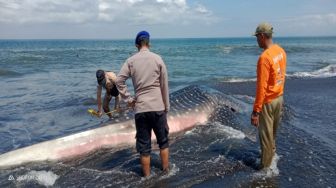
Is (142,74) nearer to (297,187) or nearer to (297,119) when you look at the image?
(297,187)

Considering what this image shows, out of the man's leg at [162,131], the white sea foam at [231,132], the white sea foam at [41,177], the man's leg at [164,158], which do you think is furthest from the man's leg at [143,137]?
the white sea foam at [231,132]

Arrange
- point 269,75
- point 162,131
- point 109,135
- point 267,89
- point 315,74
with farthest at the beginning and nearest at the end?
point 315,74 < point 109,135 < point 162,131 < point 267,89 < point 269,75

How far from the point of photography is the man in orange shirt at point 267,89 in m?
5.37

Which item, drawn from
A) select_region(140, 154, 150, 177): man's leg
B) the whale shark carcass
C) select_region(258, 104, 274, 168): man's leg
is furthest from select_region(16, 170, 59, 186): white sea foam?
select_region(258, 104, 274, 168): man's leg

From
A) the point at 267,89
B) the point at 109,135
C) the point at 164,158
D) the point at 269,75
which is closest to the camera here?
the point at 269,75

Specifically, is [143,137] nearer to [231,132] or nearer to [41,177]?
[41,177]

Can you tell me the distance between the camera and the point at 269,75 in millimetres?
5441

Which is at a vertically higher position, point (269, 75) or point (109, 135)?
point (269, 75)

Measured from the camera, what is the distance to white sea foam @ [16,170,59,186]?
582cm

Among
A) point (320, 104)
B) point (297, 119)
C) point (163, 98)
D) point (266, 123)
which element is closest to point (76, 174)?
point (163, 98)

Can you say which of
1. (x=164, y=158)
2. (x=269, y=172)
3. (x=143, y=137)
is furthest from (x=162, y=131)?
(x=269, y=172)

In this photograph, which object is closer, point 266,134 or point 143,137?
point 143,137

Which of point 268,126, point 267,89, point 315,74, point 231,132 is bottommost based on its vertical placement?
point 315,74

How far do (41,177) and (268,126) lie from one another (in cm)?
357
